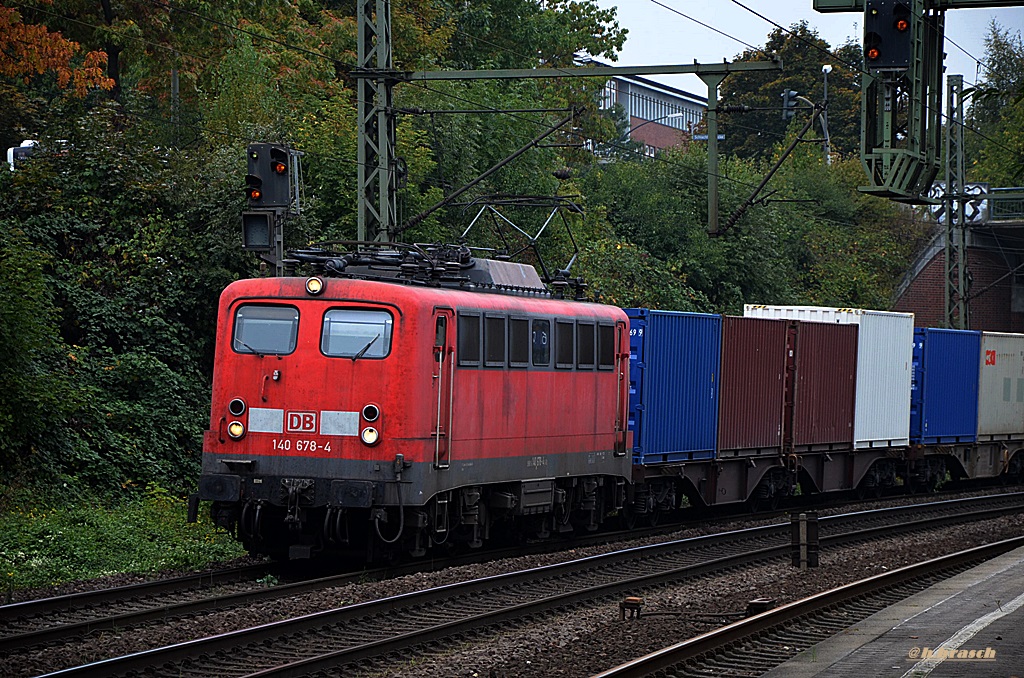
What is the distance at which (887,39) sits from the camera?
12773 mm

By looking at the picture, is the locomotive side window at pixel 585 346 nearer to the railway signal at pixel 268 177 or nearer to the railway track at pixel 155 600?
the railway track at pixel 155 600

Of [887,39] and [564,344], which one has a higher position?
[887,39]

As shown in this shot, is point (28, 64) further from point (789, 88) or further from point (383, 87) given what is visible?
point (789, 88)

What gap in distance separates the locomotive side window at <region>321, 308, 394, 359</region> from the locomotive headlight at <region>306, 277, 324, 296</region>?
0.85ft

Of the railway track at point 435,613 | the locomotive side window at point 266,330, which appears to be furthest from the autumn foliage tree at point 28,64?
the railway track at point 435,613

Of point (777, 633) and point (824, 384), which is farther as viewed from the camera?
point (824, 384)

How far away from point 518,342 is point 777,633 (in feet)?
18.8

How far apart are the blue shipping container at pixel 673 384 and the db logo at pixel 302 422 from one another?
6.99 meters

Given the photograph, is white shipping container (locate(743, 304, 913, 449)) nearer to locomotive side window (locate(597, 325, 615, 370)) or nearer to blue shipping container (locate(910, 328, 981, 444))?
blue shipping container (locate(910, 328, 981, 444))

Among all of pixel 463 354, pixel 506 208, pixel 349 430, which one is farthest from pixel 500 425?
pixel 506 208

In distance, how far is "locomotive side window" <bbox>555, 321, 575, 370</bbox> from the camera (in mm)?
18141

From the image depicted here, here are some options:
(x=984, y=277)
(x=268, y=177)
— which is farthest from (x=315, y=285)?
(x=984, y=277)

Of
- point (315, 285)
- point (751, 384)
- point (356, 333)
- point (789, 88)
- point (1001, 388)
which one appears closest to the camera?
point (356, 333)

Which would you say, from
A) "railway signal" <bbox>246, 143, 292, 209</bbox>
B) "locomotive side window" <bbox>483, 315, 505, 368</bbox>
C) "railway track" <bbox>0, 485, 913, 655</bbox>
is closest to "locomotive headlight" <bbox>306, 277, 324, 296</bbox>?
"locomotive side window" <bbox>483, 315, 505, 368</bbox>
